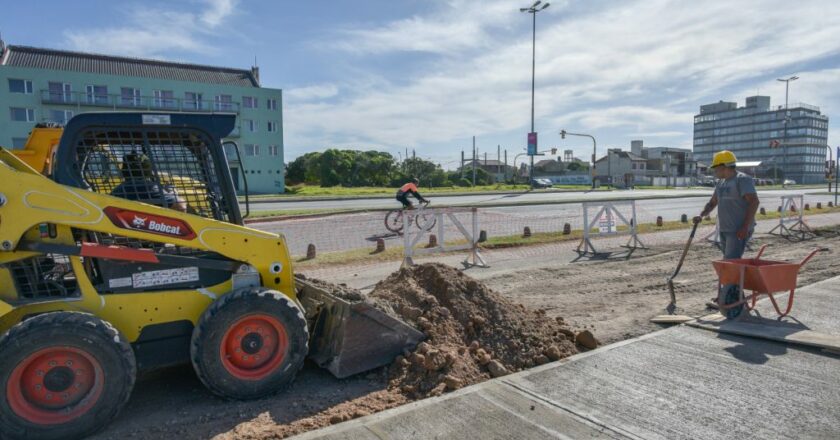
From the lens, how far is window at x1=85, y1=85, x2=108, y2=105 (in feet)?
148

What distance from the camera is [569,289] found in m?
8.41

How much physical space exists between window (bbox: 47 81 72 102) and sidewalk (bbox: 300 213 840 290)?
44839mm

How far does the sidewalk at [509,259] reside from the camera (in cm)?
952

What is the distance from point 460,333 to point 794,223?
17.3 m

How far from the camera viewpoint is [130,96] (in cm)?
4609

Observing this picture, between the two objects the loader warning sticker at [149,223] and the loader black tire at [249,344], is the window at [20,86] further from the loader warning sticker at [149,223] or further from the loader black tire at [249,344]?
the loader black tire at [249,344]

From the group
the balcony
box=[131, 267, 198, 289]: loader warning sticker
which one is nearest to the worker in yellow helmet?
box=[131, 267, 198, 289]: loader warning sticker

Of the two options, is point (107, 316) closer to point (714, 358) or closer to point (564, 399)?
point (564, 399)

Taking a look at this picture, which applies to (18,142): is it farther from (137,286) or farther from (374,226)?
(137,286)

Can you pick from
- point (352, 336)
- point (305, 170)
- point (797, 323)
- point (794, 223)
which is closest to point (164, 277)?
point (352, 336)

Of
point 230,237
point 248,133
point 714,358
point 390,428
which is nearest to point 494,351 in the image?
point 390,428

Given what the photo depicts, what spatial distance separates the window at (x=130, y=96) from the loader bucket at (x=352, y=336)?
4852 cm

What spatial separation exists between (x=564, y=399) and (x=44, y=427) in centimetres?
363

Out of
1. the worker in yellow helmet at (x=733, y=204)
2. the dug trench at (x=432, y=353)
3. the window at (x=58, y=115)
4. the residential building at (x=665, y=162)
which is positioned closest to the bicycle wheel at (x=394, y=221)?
the dug trench at (x=432, y=353)
